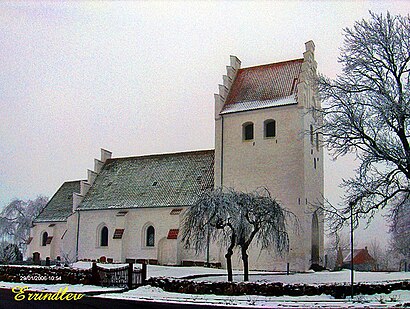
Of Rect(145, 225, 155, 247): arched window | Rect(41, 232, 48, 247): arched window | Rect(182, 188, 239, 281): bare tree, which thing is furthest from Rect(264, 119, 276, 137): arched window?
Rect(41, 232, 48, 247): arched window

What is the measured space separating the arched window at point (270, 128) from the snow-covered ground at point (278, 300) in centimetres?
1994

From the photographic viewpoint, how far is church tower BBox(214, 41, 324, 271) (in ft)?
129

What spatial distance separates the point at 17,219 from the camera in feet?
233

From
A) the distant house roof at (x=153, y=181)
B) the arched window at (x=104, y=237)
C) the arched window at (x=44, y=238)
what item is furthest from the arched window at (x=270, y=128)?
the arched window at (x=44, y=238)

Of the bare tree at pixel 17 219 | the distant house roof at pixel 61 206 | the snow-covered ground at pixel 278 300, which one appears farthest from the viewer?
the bare tree at pixel 17 219

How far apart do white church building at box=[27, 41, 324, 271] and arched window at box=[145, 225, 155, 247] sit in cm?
8

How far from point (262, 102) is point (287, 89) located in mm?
2155

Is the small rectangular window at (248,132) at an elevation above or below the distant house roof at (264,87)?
below

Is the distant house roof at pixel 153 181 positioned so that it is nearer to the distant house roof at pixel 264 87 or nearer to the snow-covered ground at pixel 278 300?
the distant house roof at pixel 264 87

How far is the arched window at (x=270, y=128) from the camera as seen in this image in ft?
136

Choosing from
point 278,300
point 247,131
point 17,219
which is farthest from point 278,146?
point 17,219

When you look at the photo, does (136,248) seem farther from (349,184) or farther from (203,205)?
(349,184)

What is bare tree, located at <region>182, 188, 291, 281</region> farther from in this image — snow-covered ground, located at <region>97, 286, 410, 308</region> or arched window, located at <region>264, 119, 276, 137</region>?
arched window, located at <region>264, 119, 276, 137</region>

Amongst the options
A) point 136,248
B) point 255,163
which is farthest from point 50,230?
point 255,163
